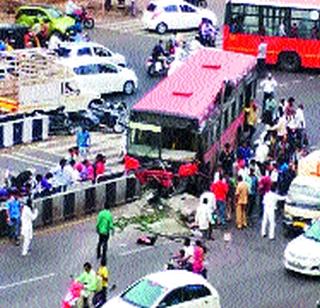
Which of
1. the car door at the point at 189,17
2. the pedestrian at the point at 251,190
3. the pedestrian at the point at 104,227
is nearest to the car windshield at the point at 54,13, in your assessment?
the car door at the point at 189,17

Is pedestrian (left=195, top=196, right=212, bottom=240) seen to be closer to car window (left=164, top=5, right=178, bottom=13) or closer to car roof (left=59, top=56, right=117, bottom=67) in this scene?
car roof (left=59, top=56, right=117, bottom=67)

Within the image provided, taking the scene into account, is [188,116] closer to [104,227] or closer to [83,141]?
[83,141]

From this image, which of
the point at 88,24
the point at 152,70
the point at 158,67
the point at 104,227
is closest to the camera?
the point at 104,227

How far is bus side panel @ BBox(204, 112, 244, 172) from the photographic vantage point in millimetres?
36250

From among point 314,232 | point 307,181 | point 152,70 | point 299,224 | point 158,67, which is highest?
point 158,67

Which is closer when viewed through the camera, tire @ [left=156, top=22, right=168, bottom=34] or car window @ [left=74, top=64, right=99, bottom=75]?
car window @ [left=74, top=64, right=99, bottom=75]

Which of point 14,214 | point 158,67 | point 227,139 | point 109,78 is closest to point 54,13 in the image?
point 158,67

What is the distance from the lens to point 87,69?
45719mm

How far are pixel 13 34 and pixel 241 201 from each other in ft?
62.4

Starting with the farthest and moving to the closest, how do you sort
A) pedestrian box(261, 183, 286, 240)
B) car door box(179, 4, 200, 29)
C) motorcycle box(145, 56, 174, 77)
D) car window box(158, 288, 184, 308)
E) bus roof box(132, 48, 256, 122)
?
car door box(179, 4, 200, 29), motorcycle box(145, 56, 174, 77), bus roof box(132, 48, 256, 122), pedestrian box(261, 183, 286, 240), car window box(158, 288, 184, 308)

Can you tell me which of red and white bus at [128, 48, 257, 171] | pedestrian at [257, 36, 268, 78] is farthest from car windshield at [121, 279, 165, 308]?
pedestrian at [257, 36, 268, 78]

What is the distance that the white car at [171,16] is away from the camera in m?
57.0

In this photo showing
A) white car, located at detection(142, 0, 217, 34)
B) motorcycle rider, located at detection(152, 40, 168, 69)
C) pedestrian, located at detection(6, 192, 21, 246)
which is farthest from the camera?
white car, located at detection(142, 0, 217, 34)

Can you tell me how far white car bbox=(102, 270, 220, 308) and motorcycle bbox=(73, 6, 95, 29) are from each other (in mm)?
31195
